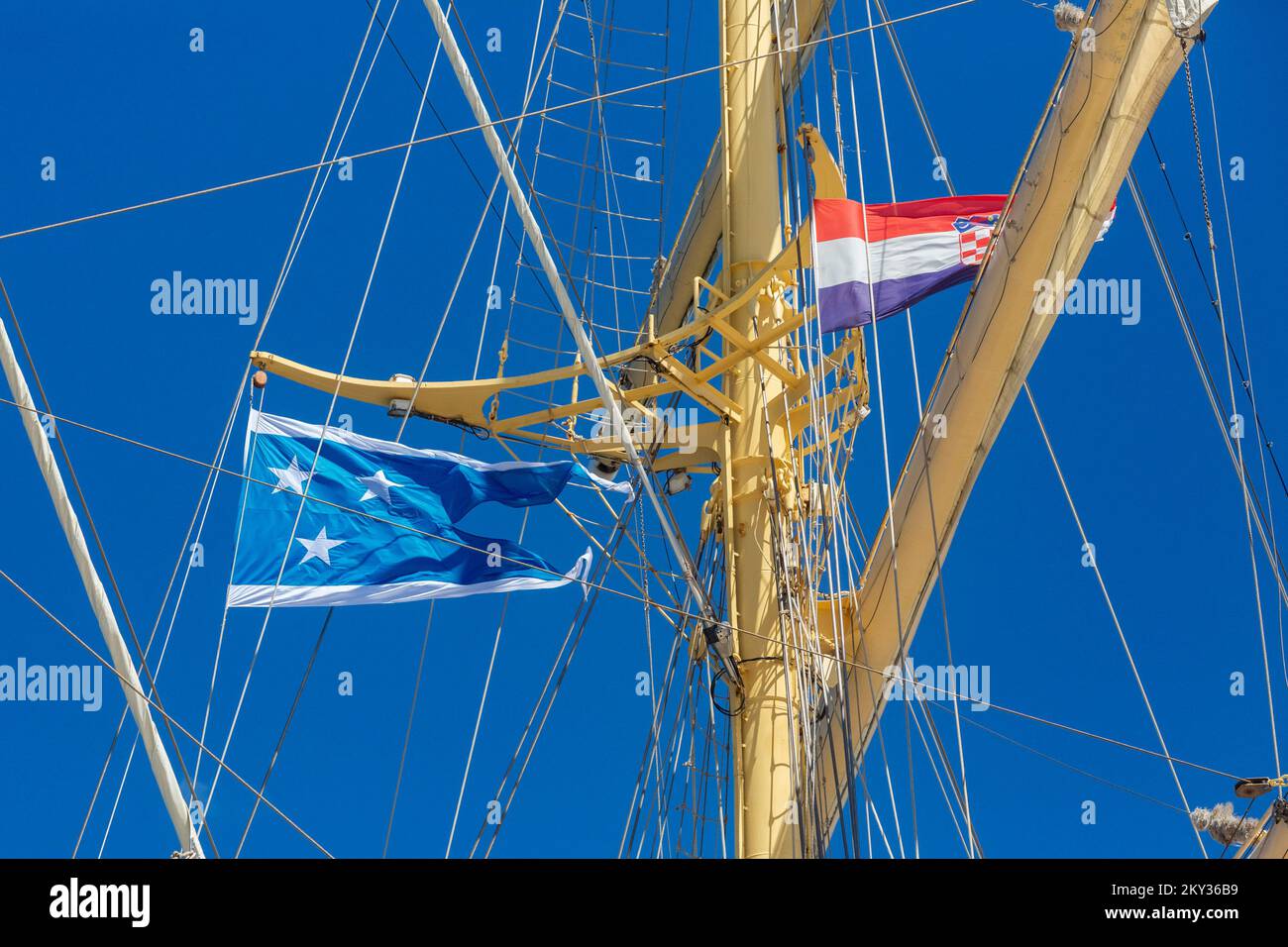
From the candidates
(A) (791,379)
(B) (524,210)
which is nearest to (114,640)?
(B) (524,210)

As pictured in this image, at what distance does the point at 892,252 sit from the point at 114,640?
6.94m

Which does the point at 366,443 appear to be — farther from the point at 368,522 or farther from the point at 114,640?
the point at 114,640

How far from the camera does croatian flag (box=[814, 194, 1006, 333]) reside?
11023mm

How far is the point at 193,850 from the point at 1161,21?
26.8 feet

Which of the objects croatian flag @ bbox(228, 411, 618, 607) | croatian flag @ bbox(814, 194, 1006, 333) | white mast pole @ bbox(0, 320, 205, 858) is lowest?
white mast pole @ bbox(0, 320, 205, 858)

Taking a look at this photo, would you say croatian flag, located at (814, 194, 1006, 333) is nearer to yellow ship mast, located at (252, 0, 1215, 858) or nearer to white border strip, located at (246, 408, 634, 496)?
yellow ship mast, located at (252, 0, 1215, 858)

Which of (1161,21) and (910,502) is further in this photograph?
Answer: (910,502)

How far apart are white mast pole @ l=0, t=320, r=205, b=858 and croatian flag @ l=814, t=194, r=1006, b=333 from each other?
5838mm

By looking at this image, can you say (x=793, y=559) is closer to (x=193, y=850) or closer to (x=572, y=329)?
(x=572, y=329)

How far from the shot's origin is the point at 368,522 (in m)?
11.5

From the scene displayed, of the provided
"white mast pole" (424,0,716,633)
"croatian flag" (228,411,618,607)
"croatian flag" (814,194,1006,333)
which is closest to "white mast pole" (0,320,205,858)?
"white mast pole" (424,0,716,633)

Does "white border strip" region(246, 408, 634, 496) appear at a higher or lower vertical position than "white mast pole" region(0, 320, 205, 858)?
higher
